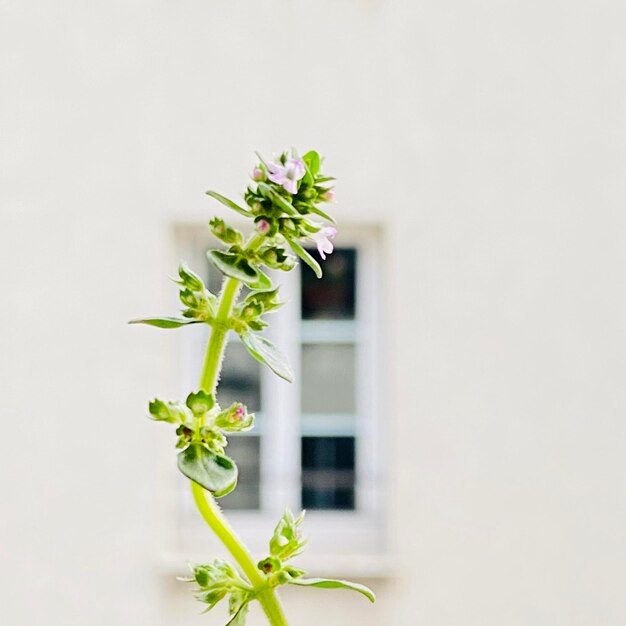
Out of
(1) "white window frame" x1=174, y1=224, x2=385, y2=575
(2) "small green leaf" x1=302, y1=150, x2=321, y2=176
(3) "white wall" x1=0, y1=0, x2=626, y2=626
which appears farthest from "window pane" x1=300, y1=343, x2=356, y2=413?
(2) "small green leaf" x1=302, y1=150, x2=321, y2=176

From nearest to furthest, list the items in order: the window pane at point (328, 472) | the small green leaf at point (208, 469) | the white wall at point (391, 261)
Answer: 1. the small green leaf at point (208, 469)
2. the white wall at point (391, 261)
3. the window pane at point (328, 472)

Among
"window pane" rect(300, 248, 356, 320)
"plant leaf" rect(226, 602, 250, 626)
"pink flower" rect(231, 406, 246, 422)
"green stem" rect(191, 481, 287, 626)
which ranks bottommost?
"plant leaf" rect(226, 602, 250, 626)

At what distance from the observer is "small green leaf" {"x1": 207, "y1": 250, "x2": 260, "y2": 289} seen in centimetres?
29

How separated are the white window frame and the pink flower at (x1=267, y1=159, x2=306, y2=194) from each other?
2164mm

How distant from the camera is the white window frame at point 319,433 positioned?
2.51 meters

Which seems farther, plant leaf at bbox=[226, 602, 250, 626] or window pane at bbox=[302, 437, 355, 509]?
window pane at bbox=[302, 437, 355, 509]

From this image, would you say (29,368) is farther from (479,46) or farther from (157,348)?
(479,46)

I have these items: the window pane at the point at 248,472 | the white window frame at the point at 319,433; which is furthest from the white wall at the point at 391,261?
the window pane at the point at 248,472

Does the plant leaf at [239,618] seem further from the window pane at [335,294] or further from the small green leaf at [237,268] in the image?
the window pane at [335,294]

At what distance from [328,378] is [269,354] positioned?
2278 millimetres

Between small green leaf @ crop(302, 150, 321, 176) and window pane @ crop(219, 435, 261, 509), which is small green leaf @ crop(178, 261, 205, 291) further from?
window pane @ crop(219, 435, 261, 509)

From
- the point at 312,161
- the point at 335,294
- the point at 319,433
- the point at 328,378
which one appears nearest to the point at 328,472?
the point at 319,433

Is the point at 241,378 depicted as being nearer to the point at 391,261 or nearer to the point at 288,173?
the point at 391,261

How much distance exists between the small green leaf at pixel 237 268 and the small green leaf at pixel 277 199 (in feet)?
0.06
